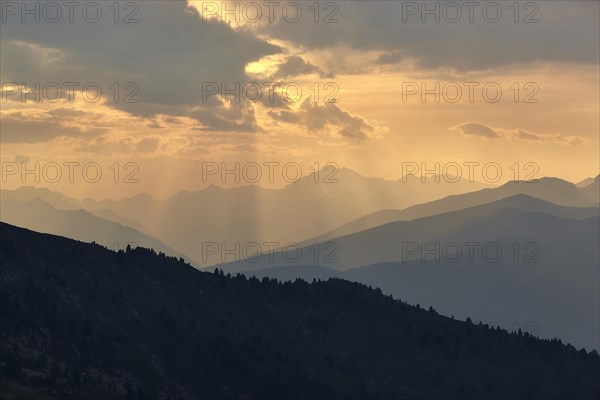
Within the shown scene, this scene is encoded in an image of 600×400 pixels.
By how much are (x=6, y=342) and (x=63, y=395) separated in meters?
24.6

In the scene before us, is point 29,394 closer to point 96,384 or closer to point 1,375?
point 1,375

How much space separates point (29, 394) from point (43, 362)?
77.2ft

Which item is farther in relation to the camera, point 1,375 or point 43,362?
point 43,362

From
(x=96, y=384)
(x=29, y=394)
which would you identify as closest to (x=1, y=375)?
(x=29, y=394)

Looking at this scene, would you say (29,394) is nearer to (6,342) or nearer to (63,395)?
(63,395)

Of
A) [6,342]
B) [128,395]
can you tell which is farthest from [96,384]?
[6,342]

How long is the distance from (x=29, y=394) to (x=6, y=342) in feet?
96.3

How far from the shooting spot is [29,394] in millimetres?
172625

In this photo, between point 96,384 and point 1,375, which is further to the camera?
point 96,384

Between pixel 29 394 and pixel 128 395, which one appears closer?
pixel 29 394

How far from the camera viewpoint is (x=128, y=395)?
7844 inches

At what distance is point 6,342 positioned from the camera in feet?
651

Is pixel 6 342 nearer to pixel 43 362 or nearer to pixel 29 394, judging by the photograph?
pixel 43 362

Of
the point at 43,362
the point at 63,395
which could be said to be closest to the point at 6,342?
the point at 43,362
